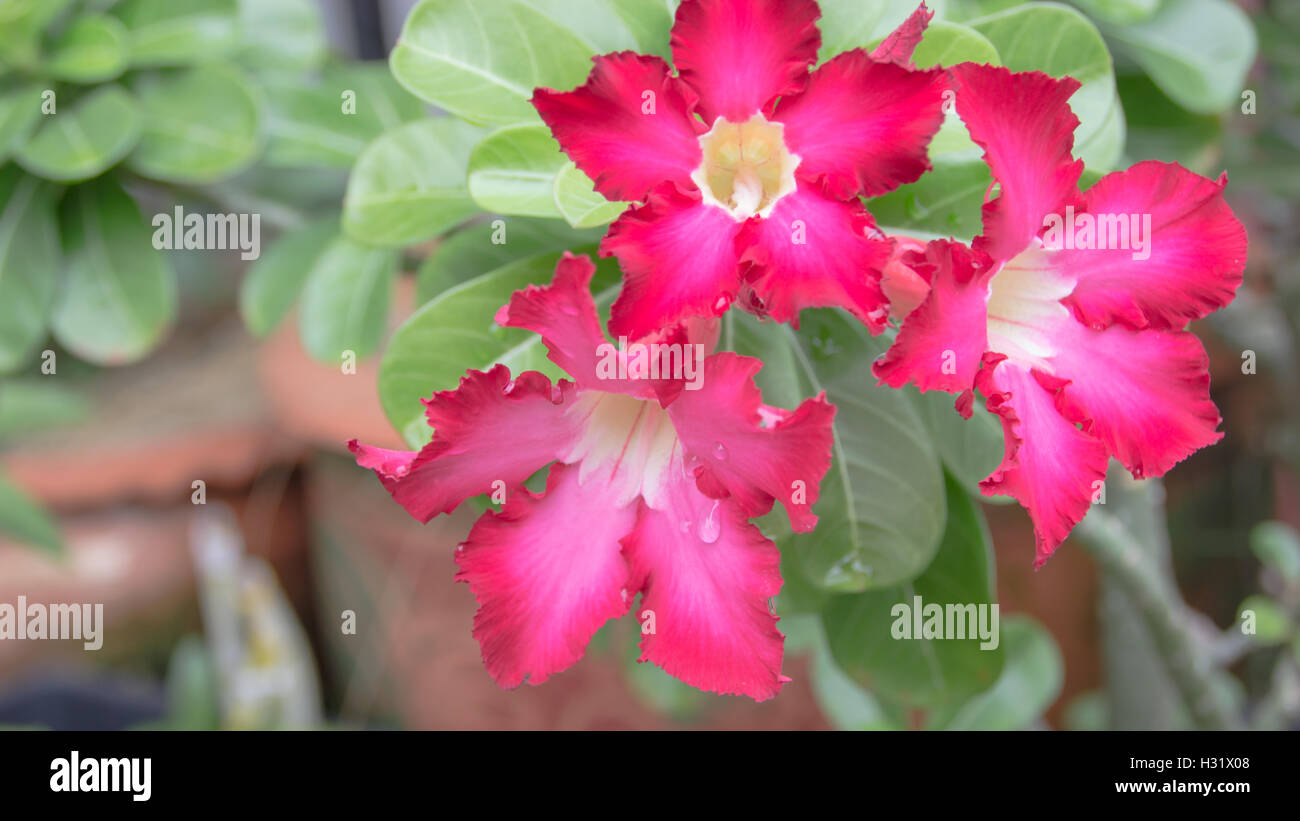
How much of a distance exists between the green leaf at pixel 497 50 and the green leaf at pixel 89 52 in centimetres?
47

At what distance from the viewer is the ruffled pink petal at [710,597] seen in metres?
0.38

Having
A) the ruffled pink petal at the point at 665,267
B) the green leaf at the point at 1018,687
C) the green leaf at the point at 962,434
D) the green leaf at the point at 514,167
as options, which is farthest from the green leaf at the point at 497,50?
the green leaf at the point at 1018,687

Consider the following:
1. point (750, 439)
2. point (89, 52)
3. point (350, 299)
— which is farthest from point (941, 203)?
point (89, 52)

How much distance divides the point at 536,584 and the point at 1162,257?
11.8 inches

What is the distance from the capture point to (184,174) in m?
0.77

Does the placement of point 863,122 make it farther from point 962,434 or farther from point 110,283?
point 110,283

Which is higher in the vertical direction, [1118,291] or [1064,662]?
[1118,291]

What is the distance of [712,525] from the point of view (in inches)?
15.6

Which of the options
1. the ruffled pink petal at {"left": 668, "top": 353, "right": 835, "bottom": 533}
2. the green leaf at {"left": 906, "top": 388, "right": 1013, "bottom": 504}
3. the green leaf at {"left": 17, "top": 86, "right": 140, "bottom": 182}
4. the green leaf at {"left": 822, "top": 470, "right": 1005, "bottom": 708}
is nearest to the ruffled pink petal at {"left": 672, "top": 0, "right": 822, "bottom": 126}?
the ruffled pink petal at {"left": 668, "top": 353, "right": 835, "bottom": 533}

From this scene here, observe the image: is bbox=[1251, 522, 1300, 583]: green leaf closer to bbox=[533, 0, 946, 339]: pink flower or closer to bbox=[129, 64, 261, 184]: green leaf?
bbox=[533, 0, 946, 339]: pink flower

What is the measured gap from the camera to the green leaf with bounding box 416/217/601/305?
0.52 m
